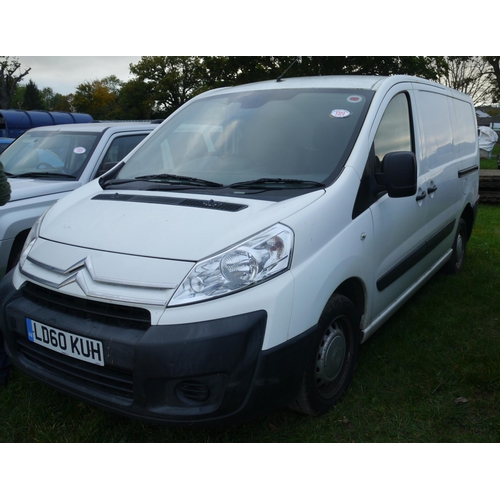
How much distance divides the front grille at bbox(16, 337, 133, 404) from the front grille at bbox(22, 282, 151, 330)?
22 centimetres

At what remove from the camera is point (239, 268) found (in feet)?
7.64

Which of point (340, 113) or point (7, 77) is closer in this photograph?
point (340, 113)

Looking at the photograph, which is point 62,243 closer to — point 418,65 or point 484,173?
point 484,173

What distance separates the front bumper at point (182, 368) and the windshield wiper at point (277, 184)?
88 cm

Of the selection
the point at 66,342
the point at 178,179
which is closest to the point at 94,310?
the point at 66,342

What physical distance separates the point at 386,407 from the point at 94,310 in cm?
176

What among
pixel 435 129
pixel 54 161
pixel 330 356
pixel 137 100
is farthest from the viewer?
pixel 137 100

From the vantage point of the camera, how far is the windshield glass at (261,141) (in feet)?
10.1

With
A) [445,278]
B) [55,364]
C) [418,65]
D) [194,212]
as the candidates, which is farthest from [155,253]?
[418,65]

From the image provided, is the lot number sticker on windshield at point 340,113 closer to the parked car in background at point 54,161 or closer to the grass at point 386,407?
the grass at point 386,407

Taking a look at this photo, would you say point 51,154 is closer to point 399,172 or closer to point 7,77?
point 399,172

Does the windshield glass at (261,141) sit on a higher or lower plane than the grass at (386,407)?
higher

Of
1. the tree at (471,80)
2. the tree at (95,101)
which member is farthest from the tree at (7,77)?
the tree at (471,80)

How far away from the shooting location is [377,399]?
309cm
